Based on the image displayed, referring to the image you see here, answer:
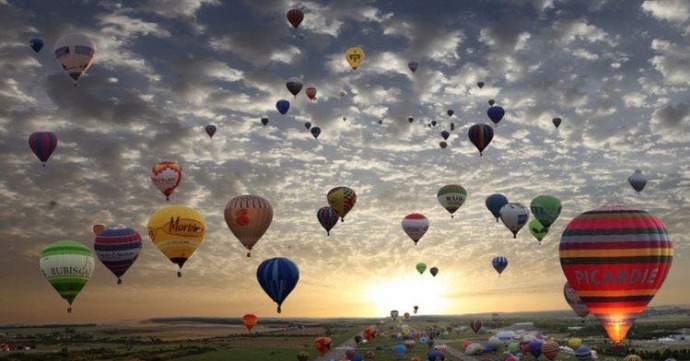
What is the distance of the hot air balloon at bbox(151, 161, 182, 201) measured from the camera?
5178 centimetres

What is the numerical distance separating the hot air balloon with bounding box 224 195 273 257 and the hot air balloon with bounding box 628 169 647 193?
3611 cm

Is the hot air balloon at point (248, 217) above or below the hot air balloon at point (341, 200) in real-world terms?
below

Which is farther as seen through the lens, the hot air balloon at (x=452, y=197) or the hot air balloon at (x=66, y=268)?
the hot air balloon at (x=452, y=197)

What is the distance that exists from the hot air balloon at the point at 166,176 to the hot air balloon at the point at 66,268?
28.8 ft

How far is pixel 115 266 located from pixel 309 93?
2785 centimetres

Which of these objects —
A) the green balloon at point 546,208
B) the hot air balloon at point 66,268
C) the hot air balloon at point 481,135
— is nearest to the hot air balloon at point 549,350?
the green balloon at point 546,208

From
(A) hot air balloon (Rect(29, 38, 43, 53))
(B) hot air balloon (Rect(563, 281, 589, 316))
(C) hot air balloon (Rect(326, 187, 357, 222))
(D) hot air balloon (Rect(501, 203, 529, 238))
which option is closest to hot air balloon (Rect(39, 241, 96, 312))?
(A) hot air balloon (Rect(29, 38, 43, 53))

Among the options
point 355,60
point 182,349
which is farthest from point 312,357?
point 355,60

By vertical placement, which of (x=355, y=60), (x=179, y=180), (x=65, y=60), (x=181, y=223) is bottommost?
(x=181, y=223)

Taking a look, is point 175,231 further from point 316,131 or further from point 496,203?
point 496,203

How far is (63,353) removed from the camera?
89.1 meters

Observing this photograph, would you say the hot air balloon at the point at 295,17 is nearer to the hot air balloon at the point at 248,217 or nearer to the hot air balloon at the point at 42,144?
the hot air balloon at the point at 248,217

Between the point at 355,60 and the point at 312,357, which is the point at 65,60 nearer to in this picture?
the point at 355,60

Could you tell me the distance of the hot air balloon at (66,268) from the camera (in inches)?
2025
